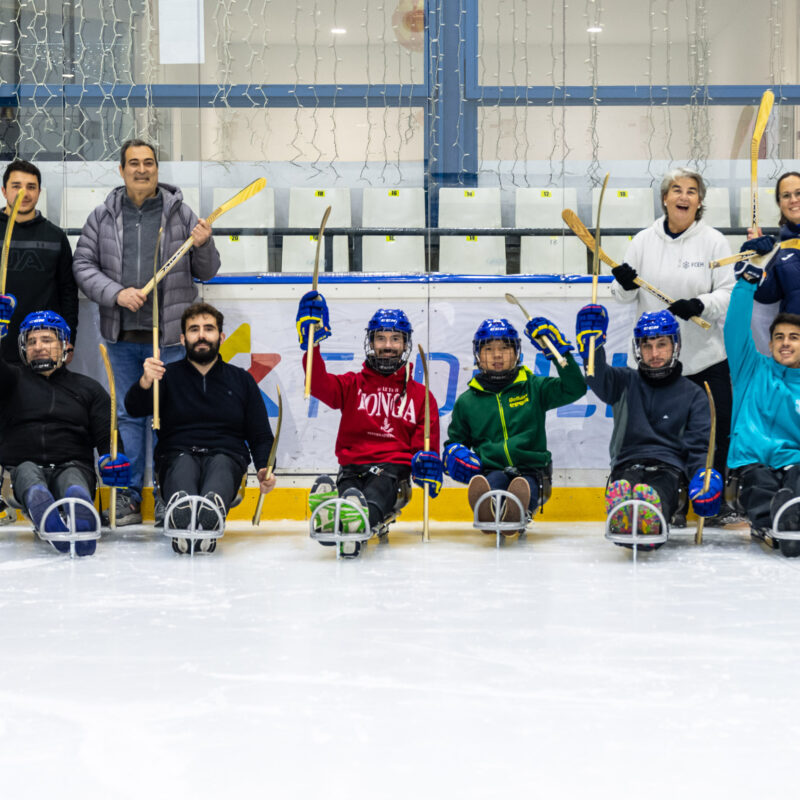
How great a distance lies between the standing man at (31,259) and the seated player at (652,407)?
211 centimetres

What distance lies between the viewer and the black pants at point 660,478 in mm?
3646

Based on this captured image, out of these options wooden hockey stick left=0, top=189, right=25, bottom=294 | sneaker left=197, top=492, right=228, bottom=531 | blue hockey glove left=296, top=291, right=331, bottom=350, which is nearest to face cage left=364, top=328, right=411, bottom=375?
blue hockey glove left=296, top=291, right=331, bottom=350

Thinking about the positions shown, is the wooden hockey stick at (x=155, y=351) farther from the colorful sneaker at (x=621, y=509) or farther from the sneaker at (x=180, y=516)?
the colorful sneaker at (x=621, y=509)

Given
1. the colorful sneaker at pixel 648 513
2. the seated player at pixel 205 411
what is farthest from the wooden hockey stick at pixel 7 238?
the colorful sneaker at pixel 648 513

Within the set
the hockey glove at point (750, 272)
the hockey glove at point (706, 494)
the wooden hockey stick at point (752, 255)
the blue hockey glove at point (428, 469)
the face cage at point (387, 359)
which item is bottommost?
the hockey glove at point (706, 494)

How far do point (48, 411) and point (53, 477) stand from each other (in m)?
A: 0.26

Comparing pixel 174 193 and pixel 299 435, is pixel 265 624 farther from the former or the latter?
pixel 174 193

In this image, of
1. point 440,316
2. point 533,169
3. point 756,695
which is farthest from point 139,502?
point 756,695

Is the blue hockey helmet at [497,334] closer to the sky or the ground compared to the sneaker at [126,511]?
closer to the sky

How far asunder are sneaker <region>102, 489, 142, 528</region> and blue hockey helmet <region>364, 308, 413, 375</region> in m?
1.17

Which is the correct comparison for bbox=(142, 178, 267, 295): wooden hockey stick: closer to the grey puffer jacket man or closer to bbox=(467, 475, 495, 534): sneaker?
the grey puffer jacket man

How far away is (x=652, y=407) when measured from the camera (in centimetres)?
387

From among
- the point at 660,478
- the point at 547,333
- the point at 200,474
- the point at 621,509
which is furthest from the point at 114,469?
the point at 660,478

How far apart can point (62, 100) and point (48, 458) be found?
176cm
